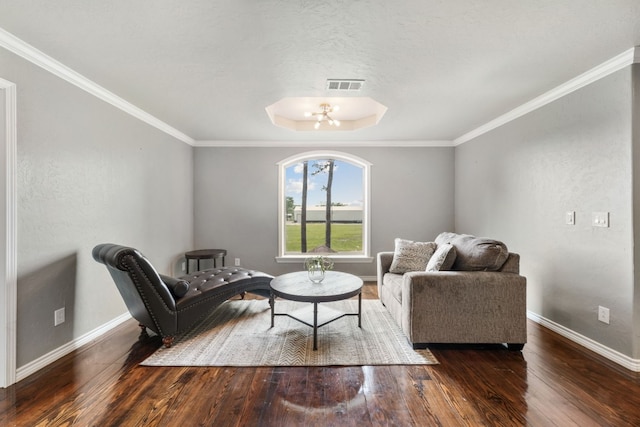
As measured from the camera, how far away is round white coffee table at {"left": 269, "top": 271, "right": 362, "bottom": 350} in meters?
2.58

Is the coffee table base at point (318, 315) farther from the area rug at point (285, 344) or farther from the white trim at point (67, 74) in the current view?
the white trim at point (67, 74)

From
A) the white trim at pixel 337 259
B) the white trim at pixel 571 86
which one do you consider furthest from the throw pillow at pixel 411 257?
the white trim at pixel 571 86

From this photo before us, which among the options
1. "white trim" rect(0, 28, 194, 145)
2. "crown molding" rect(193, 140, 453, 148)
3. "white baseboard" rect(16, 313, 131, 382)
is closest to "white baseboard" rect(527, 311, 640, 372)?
"crown molding" rect(193, 140, 453, 148)

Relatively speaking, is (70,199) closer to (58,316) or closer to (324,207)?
(58,316)

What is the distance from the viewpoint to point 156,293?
2.47 m

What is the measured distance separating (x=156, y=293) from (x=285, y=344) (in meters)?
1.17

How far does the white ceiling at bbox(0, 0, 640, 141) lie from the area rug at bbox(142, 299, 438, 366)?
2.31 metres

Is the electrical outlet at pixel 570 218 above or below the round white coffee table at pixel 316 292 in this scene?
above

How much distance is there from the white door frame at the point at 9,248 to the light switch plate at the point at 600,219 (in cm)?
439

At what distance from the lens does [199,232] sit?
193 inches

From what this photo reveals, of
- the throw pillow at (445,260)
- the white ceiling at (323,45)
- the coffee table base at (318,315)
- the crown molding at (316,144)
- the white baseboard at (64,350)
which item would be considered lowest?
the white baseboard at (64,350)

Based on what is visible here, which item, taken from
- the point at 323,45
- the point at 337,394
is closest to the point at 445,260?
the point at 337,394

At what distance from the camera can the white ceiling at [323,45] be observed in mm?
1677

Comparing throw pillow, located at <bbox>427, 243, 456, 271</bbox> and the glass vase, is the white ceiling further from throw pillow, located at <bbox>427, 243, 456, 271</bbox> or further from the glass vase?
the glass vase
